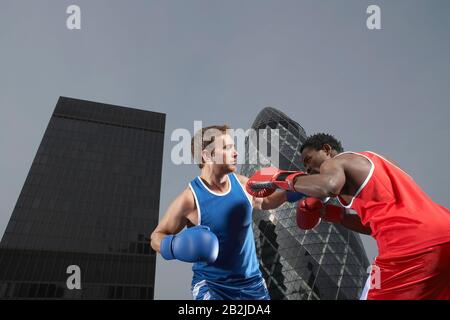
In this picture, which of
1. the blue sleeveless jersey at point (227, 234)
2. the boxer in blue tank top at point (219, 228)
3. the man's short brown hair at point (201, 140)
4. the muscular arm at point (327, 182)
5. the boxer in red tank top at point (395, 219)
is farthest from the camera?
the man's short brown hair at point (201, 140)

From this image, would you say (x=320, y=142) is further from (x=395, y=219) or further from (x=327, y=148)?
(x=395, y=219)

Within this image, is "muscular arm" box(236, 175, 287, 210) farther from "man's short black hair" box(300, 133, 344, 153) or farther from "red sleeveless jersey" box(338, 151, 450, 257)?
"red sleeveless jersey" box(338, 151, 450, 257)

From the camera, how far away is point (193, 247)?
7.54 feet

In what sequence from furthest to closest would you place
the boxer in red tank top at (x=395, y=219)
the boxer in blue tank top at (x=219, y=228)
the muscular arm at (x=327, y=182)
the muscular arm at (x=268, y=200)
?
the muscular arm at (x=268, y=200)
the boxer in blue tank top at (x=219, y=228)
the muscular arm at (x=327, y=182)
the boxer in red tank top at (x=395, y=219)

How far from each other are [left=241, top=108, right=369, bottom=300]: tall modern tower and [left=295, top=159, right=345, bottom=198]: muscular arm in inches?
1362

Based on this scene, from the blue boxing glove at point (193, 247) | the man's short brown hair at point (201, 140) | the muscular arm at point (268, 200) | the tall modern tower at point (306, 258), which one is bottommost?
the blue boxing glove at point (193, 247)

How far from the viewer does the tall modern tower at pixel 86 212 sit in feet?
115

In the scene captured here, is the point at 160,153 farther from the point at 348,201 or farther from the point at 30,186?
the point at 348,201

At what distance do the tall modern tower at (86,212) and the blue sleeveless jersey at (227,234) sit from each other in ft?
124

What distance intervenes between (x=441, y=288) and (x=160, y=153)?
52.2 meters

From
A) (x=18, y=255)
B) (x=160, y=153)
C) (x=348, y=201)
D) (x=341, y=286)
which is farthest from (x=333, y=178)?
(x=160, y=153)

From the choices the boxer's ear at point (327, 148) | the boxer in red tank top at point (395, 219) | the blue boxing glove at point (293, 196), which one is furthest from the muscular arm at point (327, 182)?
the blue boxing glove at point (293, 196)

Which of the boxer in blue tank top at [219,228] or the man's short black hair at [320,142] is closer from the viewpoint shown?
the boxer in blue tank top at [219,228]

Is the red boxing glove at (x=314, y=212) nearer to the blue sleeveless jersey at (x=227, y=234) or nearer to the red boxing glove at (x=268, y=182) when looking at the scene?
the red boxing glove at (x=268, y=182)
